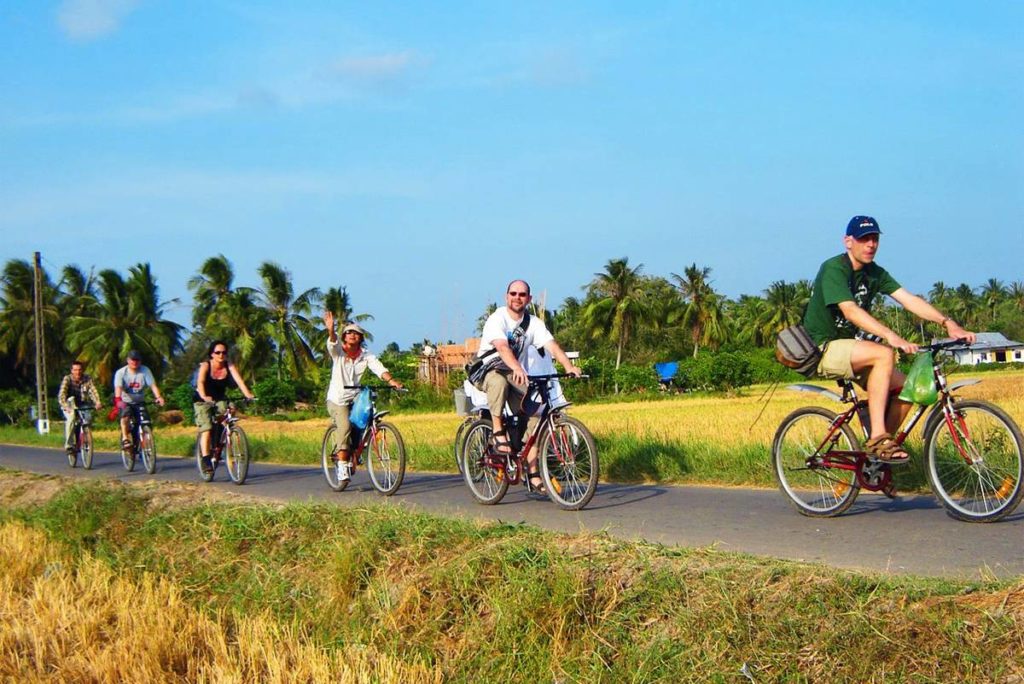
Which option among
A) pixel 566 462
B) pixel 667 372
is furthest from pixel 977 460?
pixel 667 372

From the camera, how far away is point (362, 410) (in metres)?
11.3

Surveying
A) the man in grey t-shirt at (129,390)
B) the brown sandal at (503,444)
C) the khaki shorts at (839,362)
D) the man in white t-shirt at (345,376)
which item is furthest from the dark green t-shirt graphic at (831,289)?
the man in grey t-shirt at (129,390)

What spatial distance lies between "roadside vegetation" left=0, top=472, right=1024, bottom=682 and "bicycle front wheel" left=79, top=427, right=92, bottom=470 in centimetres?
1067

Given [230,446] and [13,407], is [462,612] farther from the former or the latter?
[13,407]

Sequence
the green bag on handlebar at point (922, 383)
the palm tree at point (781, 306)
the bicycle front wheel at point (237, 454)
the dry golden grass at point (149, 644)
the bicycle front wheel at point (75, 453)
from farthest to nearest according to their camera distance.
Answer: the palm tree at point (781, 306)
the bicycle front wheel at point (75, 453)
the bicycle front wheel at point (237, 454)
the green bag on handlebar at point (922, 383)
the dry golden grass at point (149, 644)

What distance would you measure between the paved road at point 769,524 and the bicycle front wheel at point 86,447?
309 inches

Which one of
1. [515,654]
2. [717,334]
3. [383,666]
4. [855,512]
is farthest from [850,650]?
[717,334]

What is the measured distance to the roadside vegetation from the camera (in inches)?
162

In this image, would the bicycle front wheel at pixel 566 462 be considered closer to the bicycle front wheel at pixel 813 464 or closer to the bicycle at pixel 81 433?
the bicycle front wheel at pixel 813 464

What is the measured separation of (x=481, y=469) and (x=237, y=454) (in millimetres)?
4758

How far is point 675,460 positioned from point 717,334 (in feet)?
269

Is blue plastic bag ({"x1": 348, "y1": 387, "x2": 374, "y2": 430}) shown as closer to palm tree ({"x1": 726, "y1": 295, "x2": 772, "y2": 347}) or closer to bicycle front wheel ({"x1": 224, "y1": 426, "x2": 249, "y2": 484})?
bicycle front wheel ({"x1": 224, "y1": 426, "x2": 249, "y2": 484})

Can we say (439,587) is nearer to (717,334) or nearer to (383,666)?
(383,666)

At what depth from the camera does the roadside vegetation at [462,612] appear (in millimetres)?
4121
